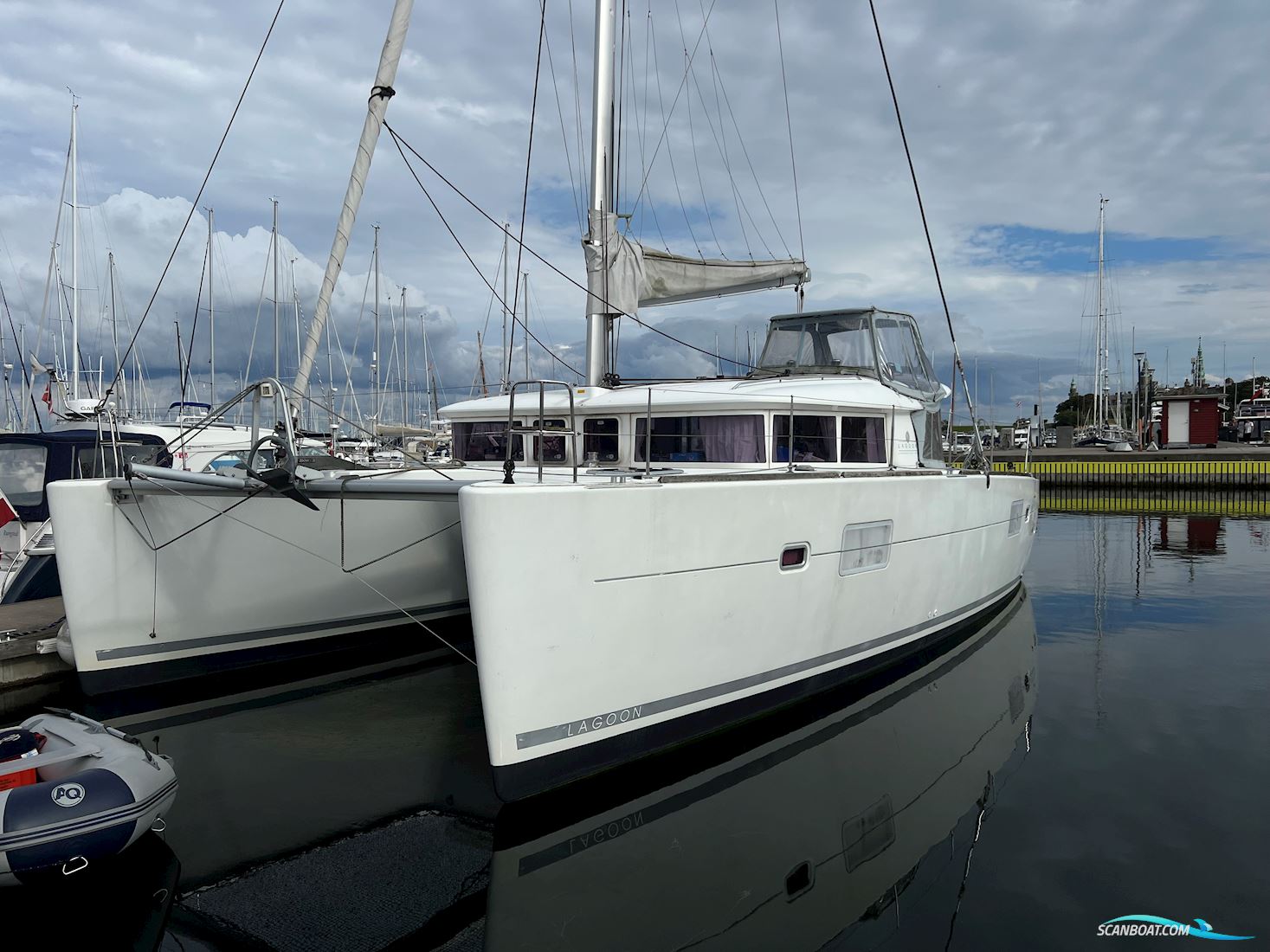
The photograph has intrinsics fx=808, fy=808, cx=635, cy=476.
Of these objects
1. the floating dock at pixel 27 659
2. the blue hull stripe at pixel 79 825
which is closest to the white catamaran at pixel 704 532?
the blue hull stripe at pixel 79 825

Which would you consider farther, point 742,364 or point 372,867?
point 742,364

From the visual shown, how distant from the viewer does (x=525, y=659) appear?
13.5 feet

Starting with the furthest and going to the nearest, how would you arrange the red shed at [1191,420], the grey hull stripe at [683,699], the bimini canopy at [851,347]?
the red shed at [1191,420]
the bimini canopy at [851,347]
the grey hull stripe at [683,699]

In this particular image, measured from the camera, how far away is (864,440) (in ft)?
23.4

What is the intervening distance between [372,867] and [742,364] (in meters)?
6.37

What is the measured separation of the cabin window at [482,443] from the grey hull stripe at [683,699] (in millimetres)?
3362

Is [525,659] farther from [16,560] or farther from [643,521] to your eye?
[16,560]

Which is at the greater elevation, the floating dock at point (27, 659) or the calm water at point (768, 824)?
the floating dock at point (27, 659)

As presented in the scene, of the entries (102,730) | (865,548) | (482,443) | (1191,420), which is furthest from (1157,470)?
(102,730)

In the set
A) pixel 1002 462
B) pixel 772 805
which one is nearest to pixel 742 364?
pixel 772 805

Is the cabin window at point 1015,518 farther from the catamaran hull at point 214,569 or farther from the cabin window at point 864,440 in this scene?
the catamaran hull at point 214,569

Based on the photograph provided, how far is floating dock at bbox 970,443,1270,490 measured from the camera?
25453 mm

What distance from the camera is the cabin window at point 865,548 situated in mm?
5699

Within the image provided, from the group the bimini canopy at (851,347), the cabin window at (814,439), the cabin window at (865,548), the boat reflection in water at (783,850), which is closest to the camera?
the boat reflection in water at (783,850)
